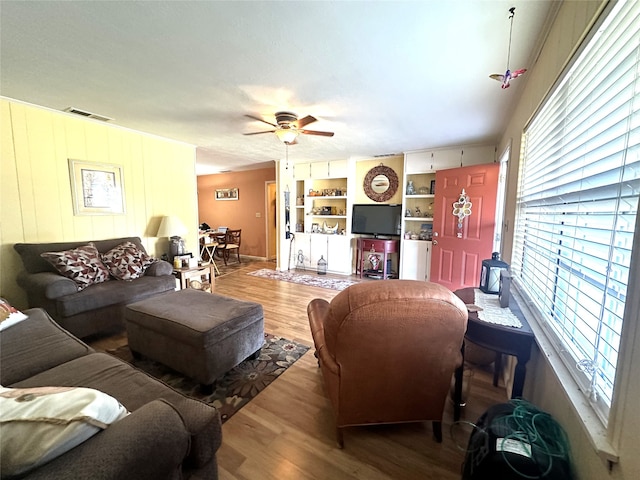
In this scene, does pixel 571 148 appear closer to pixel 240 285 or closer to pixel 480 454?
pixel 480 454

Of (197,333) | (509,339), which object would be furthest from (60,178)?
(509,339)

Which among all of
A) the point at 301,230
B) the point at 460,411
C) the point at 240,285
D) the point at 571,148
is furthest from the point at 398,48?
the point at 301,230

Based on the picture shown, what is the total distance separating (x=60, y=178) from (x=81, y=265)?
1.09m

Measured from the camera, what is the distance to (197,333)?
1.74m

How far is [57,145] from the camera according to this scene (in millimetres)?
2832

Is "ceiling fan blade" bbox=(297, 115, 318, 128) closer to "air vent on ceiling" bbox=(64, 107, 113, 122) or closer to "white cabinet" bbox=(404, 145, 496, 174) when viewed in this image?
"air vent on ceiling" bbox=(64, 107, 113, 122)

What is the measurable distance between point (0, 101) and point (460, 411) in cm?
470

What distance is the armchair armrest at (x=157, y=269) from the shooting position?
3.09m

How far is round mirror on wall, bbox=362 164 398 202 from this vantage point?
15.9ft

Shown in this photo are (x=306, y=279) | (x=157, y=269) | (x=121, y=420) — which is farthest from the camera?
(x=306, y=279)

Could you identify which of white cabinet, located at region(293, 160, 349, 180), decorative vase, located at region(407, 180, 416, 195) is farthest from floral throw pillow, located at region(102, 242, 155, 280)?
decorative vase, located at region(407, 180, 416, 195)

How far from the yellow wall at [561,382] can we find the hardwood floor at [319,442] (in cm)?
55

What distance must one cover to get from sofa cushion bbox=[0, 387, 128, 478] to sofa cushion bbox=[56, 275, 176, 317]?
2066 mm

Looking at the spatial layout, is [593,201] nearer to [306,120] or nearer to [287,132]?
[306,120]
